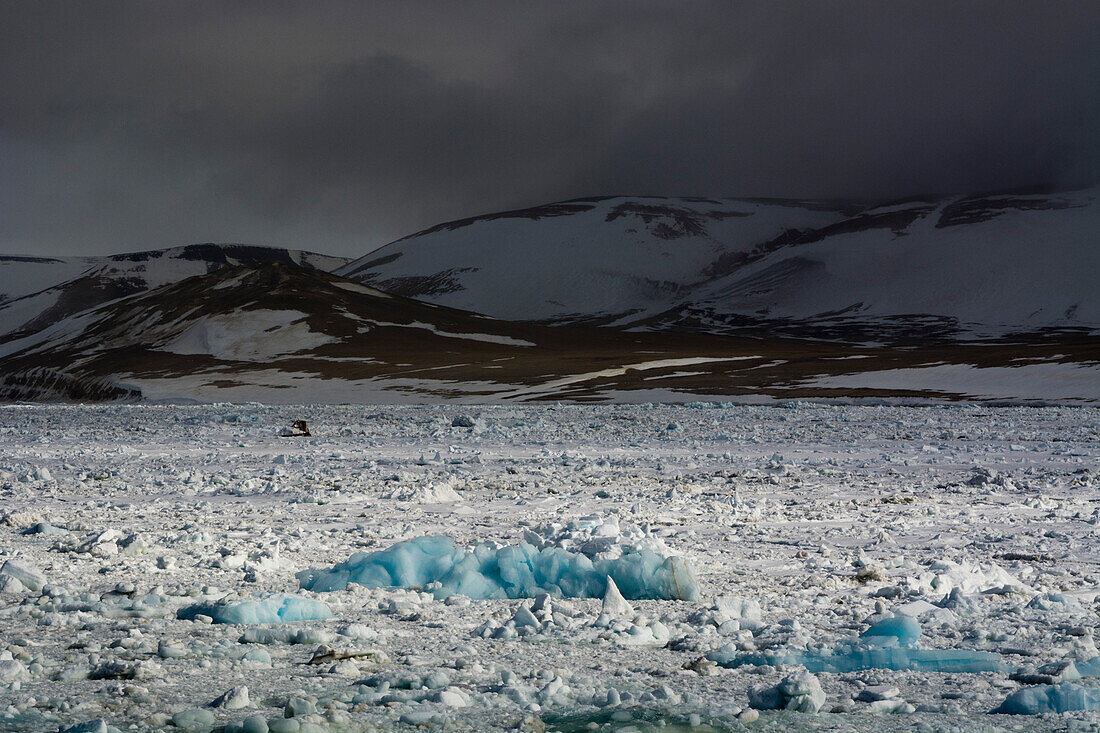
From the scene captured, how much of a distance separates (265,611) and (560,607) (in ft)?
7.12

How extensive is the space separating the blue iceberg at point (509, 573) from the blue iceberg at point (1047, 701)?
10.1ft

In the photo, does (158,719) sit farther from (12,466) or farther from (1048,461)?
(1048,461)

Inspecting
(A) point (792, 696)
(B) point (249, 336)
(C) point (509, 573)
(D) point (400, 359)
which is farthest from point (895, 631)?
(B) point (249, 336)

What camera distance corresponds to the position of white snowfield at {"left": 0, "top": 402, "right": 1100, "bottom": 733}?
5.57m

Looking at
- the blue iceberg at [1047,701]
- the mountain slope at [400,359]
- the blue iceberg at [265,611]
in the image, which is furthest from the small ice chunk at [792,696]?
the mountain slope at [400,359]

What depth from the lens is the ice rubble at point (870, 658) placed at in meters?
6.30

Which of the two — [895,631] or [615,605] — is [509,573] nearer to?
[615,605]

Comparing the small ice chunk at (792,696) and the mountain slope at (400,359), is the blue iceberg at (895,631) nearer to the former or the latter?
the small ice chunk at (792,696)

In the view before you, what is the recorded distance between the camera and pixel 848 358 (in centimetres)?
8331

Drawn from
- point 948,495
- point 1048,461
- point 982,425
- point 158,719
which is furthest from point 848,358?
point 158,719

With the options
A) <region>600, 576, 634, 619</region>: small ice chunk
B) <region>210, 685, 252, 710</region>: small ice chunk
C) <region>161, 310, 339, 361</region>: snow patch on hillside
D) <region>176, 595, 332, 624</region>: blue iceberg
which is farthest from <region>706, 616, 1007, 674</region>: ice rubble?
<region>161, 310, 339, 361</region>: snow patch on hillside

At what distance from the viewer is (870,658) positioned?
6.39 meters

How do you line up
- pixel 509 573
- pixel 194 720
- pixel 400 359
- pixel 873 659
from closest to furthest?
pixel 194 720 → pixel 873 659 → pixel 509 573 → pixel 400 359

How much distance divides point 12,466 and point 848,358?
2826 inches
